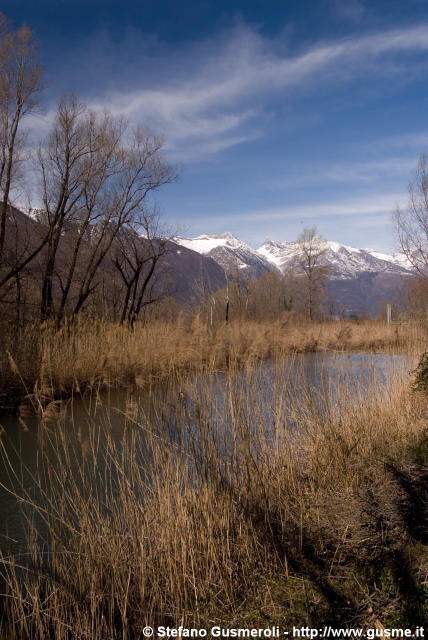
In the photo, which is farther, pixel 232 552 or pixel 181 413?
pixel 181 413

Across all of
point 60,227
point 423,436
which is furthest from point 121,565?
point 60,227

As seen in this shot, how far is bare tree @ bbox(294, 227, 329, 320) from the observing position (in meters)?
37.5

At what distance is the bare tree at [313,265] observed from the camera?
37500 millimetres

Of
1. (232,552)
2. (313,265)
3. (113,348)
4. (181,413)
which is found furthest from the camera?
(313,265)

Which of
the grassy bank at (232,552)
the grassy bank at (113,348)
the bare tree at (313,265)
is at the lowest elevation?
the grassy bank at (232,552)

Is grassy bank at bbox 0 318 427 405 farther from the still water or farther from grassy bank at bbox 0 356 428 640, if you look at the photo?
grassy bank at bbox 0 356 428 640

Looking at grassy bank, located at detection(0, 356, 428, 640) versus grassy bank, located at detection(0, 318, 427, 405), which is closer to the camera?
grassy bank, located at detection(0, 356, 428, 640)

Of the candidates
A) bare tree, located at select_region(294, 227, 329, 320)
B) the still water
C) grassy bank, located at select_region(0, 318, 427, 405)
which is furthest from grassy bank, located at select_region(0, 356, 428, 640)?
bare tree, located at select_region(294, 227, 329, 320)

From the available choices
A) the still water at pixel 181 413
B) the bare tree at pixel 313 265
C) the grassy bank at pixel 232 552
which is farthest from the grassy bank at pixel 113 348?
the bare tree at pixel 313 265

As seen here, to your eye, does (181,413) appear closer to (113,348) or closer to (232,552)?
(232,552)

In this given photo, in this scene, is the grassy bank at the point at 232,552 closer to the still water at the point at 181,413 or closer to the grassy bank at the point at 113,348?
the still water at the point at 181,413

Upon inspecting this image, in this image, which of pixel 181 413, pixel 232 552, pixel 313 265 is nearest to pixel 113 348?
pixel 181 413

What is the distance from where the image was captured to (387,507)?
238cm

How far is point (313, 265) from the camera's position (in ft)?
126
